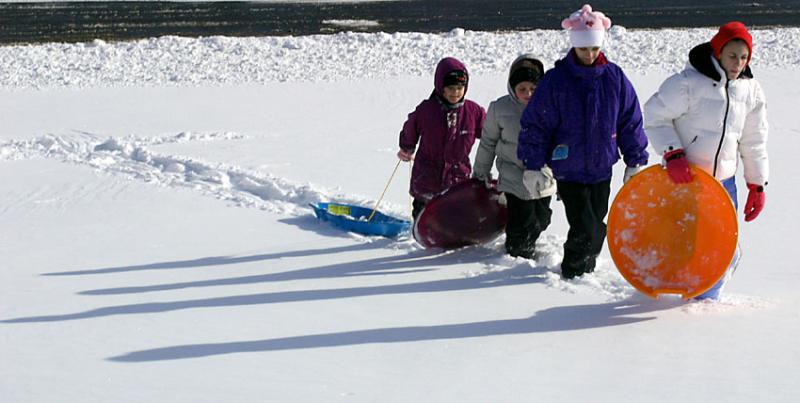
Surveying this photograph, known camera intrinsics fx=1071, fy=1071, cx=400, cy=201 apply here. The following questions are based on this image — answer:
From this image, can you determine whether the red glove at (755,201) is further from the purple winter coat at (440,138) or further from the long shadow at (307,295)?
the purple winter coat at (440,138)

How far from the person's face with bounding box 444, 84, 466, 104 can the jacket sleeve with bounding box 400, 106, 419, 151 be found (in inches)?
8.8

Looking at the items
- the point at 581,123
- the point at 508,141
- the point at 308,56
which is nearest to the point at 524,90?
the point at 508,141

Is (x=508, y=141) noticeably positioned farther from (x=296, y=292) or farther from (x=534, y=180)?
(x=296, y=292)

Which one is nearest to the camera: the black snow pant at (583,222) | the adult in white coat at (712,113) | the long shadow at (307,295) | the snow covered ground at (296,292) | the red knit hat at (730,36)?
the snow covered ground at (296,292)

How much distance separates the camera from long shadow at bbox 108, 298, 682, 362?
4309mm

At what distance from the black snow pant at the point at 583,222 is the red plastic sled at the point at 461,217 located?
0.68 metres

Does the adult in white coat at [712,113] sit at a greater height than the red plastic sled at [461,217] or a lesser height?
greater

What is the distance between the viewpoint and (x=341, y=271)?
5.62 m

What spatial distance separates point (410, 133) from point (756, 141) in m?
2.09

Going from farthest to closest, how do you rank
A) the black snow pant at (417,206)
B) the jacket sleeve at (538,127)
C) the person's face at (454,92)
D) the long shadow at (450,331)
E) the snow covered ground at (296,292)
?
the black snow pant at (417,206) → the person's face at (454,92) → the jacket sleeve at (538,127) → the long shadow at (450,331) → the snow covered ground at (296,292)

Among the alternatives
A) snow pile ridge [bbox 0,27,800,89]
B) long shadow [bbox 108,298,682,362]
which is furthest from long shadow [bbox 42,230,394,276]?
snow pile ridge [bbox 0,27,800,89]

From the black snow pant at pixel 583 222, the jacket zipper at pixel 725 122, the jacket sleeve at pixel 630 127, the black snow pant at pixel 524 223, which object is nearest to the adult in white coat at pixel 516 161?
the black snow pant at pixel 524 223

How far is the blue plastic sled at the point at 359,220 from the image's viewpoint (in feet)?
21.0

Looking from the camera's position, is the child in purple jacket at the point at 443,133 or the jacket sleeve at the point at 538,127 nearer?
the jacket sleeve at the point at 538,127
